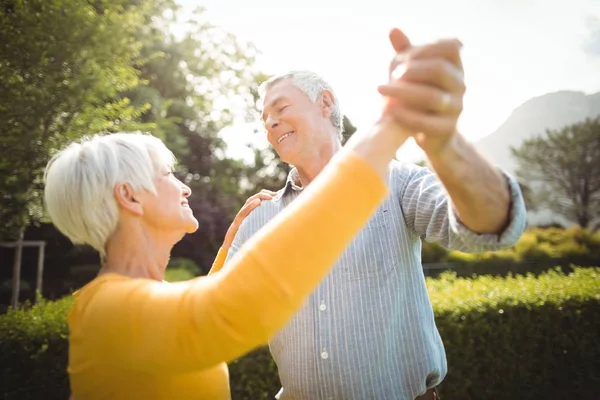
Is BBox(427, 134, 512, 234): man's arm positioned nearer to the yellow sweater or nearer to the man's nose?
the yellow sweater

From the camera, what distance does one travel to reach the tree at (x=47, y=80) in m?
5.67

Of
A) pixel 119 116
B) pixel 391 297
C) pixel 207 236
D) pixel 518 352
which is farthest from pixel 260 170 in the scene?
pixel 391 297

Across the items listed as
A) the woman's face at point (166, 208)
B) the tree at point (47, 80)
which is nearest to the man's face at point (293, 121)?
the woman's face at point (166, 208)

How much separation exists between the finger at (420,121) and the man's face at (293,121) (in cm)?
173

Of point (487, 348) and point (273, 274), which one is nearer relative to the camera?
point (273, 274)

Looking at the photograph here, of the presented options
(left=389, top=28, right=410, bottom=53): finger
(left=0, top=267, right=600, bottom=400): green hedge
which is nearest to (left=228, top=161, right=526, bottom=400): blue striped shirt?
(left=389, top=28, right=410, bottom=53): finger

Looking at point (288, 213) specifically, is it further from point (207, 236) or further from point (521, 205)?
point (207, 236)

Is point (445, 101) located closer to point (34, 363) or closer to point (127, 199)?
point (127, 199)

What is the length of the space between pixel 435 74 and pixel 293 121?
6.07ft

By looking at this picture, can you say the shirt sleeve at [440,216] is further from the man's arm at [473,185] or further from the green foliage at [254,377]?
the green foliage at [254,377]

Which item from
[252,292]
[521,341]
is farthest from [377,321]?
[521,341]

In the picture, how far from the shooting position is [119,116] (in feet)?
23.7

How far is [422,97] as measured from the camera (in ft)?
2.63

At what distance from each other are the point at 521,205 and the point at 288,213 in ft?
2.50
